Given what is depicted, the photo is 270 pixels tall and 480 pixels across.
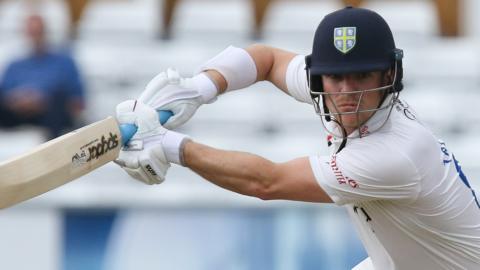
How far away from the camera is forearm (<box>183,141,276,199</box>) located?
3902mm

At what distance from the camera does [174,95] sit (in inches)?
161

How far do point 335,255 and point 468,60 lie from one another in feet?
6.85

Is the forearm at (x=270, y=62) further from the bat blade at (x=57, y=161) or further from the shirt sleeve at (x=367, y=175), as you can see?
the bat blade at (x=57, y=161)

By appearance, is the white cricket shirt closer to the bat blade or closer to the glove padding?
the glove padding

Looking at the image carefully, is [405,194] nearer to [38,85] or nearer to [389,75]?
[389,75]

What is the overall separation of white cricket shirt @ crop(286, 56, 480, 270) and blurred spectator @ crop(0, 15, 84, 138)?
3.35 m

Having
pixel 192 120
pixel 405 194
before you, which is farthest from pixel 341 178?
pixel 192 120

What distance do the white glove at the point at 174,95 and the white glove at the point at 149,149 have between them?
0.13 metres

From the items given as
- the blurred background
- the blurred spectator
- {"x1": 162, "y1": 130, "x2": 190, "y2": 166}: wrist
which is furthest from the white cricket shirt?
the blurred spectator

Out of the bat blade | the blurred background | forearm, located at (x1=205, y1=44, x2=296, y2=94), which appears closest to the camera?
the bat blade

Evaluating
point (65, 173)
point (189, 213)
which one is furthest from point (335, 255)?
point (65, 173)

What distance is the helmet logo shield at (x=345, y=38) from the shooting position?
12.6ft

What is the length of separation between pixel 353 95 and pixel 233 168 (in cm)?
44

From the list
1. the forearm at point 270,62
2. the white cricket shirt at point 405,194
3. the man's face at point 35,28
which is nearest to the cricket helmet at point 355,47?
the white cricket shirt at point 405,194
